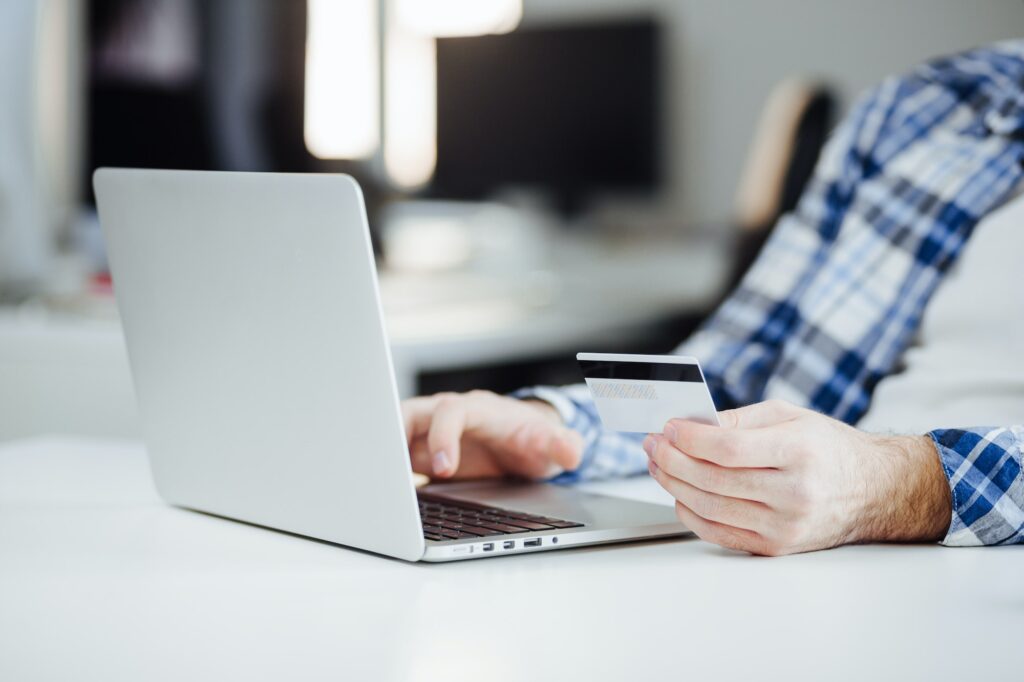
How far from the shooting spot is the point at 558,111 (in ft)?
9.60

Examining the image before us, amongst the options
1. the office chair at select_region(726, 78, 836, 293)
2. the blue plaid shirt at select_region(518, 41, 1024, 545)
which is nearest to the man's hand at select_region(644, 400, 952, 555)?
the blue plaid shirt at select_region(518, 41, 1024, 545)

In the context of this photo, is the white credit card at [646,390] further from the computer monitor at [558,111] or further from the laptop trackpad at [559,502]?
the computer monitor at [558,111]

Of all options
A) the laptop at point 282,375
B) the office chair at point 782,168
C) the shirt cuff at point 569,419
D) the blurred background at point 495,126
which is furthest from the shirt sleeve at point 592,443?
the office chair at point 782,168

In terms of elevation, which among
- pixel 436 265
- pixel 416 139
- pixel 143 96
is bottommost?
pixel 436 265

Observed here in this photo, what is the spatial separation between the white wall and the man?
1.45m

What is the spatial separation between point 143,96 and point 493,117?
2.73 feet

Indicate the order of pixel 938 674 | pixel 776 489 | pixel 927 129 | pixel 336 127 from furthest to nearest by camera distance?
pixel 336 127
pixel 927 129
pixel 776 489
pixel 938 674

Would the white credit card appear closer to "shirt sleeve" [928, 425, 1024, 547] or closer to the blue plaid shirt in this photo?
"shirt sleeve" [928, 425, 1024, 547]

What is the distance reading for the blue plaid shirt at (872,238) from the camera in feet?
3.88

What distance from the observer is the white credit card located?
612 mm

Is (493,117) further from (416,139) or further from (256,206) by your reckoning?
(256,206)

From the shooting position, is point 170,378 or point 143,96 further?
point 143,96

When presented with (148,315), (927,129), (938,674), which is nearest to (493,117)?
(927,129)

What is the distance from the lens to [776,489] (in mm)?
661
